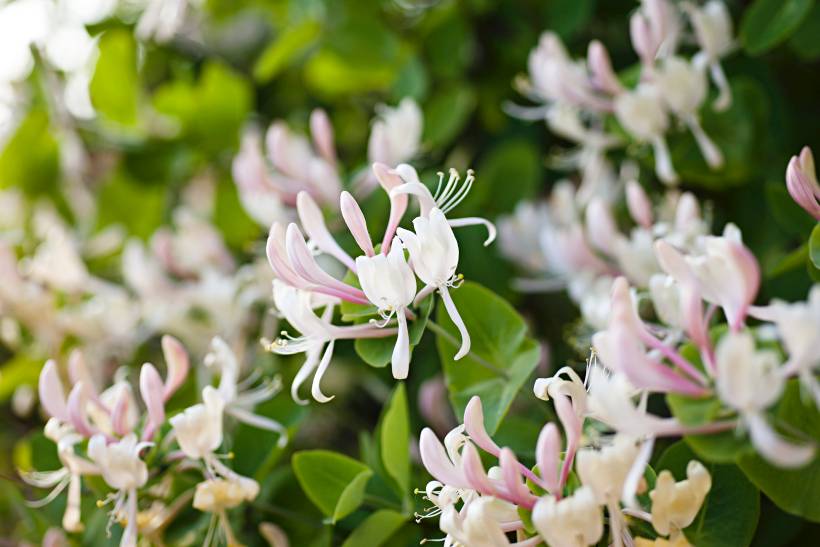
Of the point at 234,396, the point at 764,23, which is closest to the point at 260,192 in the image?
the point at 234,396

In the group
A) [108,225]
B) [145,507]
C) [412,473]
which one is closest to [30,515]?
[145,507]

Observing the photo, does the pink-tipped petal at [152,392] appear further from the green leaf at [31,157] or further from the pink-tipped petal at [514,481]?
the green leaf at [31,157]

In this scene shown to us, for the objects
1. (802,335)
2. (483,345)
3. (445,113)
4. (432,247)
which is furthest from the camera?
(445,113)

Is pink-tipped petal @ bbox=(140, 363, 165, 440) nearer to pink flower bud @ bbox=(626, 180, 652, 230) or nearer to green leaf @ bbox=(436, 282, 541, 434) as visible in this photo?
green leaf @ bbox=(436, 282, 541, 434)

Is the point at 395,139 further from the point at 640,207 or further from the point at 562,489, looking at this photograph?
the point at 562,489

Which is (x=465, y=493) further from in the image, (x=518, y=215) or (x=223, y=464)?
(x=518, y=215)

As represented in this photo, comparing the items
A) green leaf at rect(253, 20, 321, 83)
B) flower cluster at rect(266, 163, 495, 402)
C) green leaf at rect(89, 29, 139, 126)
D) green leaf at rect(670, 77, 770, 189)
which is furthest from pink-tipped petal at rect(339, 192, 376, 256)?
green leaf at rect(89, 29, 139, 126)
